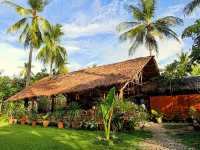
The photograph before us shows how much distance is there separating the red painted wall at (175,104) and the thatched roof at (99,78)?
1.94m

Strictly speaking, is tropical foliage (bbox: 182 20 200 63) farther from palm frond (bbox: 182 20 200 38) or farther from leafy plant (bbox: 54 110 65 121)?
leafy plant (bbox: 54 110 65 121)

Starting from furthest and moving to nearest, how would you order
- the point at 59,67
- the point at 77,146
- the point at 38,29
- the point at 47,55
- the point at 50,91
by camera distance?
the point at 59,67 < the point at 47,55 < the point at 38,29 < the point at 50,91 < the point at 77,146

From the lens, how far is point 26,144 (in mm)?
11828

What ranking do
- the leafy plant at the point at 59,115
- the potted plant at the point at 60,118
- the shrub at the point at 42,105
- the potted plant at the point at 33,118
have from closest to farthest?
1. the potted plant at the point at 60,118
2. the leafy plant at the point at 59,115
3. the potted plant at the point at 33,118
4. the shrub at the point at 42,105

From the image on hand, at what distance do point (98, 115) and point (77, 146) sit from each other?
5837mm

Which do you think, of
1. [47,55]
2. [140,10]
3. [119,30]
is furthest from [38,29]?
[140,10]

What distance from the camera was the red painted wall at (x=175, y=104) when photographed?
2186 centimetres

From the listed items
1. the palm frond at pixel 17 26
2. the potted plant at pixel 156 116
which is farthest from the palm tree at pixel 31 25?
the potted plant at pixel 156 116

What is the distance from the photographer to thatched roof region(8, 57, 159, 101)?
18763 mm

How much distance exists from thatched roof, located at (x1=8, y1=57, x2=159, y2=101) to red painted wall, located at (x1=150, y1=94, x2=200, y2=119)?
1.94 metres

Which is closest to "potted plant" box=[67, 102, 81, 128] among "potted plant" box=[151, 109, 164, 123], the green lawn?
"potted plant" box=[151, 109, 164, 123]

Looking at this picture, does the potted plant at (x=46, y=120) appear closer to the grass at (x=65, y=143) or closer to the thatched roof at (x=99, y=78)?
the thatched roof at (x=99, y=78)

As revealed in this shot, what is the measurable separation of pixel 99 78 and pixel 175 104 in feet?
20.0

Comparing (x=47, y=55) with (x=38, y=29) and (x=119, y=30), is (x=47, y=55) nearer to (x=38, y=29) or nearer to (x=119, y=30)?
(x=38, y=29)
